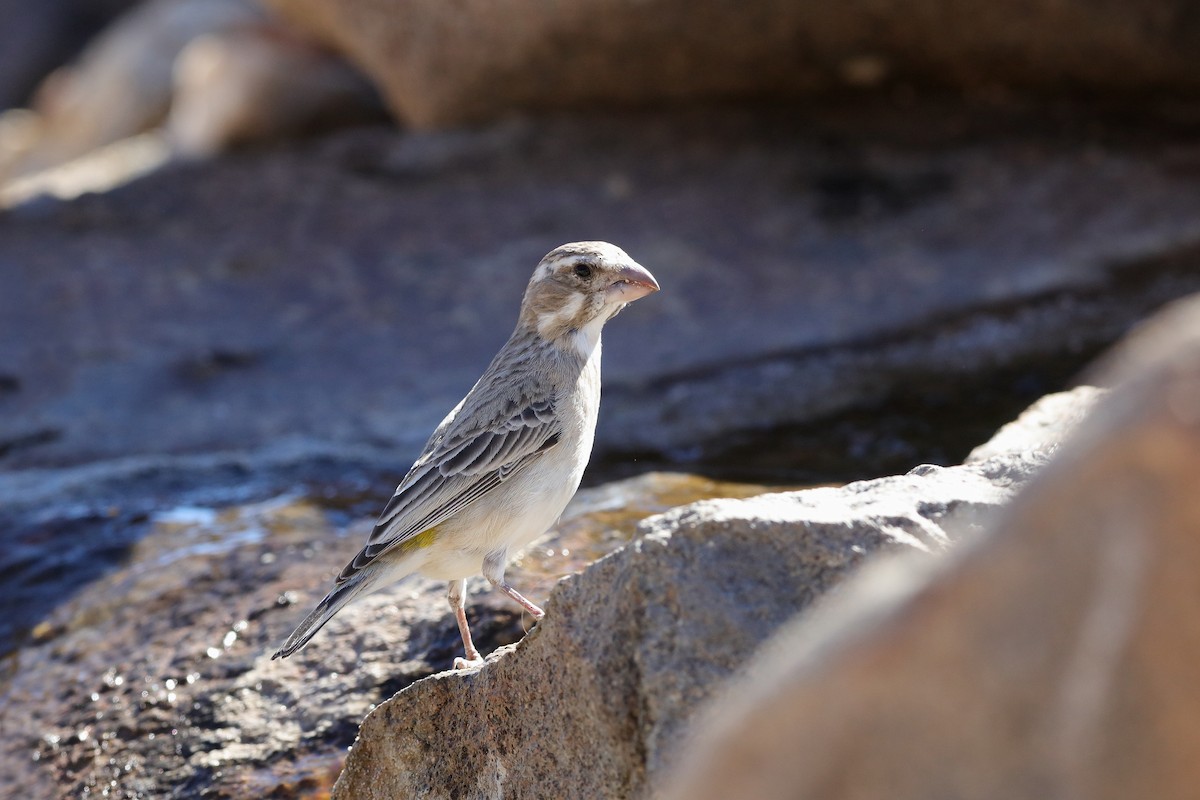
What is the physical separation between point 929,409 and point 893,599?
5.94 meters

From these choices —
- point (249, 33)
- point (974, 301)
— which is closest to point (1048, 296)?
point (974, 301)

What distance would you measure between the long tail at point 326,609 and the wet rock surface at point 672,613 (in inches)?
48.4

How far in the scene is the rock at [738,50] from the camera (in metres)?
10.5

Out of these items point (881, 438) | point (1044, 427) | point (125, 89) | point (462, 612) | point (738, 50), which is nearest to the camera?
point (1044, 427)

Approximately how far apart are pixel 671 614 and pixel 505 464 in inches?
86.7

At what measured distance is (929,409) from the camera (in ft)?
25.7

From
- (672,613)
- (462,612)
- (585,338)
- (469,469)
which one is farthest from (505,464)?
(672,613)

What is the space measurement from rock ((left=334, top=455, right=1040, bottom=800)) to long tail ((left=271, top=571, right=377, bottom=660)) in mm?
1232

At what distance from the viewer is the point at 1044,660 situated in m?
1.95

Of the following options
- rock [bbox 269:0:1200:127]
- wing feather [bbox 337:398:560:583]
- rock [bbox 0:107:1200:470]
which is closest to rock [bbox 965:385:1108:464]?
wing feather [bbox 337:398:560:583]

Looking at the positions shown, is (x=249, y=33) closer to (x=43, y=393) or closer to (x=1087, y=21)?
(x=43, y=393)

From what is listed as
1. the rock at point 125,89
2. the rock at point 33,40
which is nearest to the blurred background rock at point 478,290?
the rock at point 125,89

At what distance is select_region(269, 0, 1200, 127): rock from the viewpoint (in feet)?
34.6

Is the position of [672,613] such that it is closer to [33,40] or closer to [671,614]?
[671,614]
